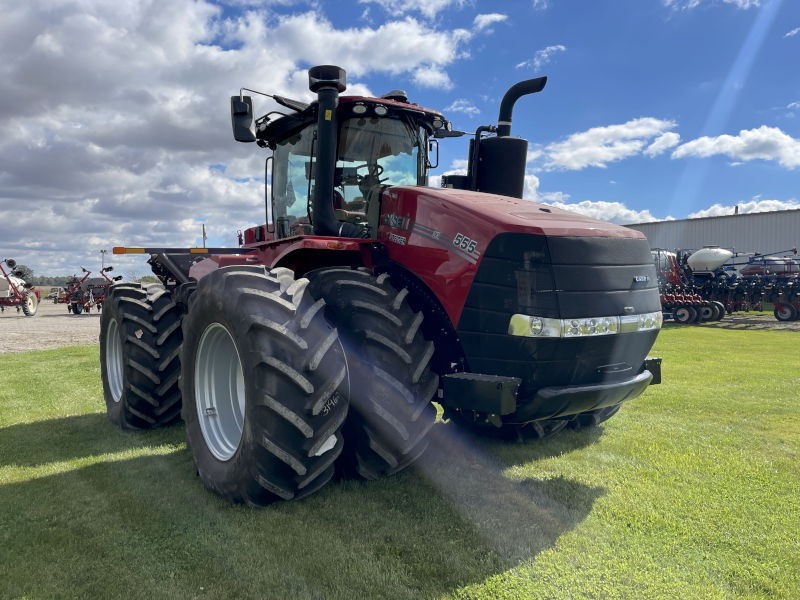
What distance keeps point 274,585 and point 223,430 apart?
1.55 m

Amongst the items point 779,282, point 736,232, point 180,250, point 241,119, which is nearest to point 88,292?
point 180,250

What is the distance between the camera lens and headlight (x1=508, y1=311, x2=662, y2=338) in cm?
326

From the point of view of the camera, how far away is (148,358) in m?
5.07

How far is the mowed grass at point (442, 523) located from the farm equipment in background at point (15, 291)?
2331 centimetres

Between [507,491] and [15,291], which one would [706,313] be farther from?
[15,291]

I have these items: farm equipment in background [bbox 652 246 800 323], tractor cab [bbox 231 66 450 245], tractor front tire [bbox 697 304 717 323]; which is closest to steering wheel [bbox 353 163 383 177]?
tractor cab [bbox 231 66 450 245]

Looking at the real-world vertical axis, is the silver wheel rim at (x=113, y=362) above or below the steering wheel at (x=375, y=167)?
below

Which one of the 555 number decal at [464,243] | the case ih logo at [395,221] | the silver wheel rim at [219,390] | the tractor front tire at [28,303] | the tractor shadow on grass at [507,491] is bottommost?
the tractor front tire at [28,303]

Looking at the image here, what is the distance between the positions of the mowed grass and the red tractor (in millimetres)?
311

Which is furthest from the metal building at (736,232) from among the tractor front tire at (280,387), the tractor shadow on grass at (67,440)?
the tractor front tire at (280,387)

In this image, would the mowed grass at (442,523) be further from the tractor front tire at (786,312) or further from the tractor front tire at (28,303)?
the tractor front tire at (28,303)

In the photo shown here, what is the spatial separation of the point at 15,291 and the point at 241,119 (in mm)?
25301

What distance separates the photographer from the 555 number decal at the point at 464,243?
3.41 metres

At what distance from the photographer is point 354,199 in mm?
4477
